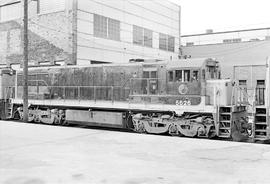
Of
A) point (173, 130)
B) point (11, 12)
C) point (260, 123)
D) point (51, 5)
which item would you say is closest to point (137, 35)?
point (51, 5)

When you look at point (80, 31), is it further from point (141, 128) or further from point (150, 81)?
point (141, 128)

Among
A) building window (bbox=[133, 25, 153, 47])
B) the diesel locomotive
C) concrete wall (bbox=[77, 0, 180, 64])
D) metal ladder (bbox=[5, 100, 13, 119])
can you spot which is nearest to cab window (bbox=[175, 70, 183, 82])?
the diesel locomotive

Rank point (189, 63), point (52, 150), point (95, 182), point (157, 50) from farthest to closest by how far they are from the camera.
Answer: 1. point (157, 50)
2. point (189, 63)
3. point (52, 150)
4. point (95, 182)

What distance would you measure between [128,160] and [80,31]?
829 inches

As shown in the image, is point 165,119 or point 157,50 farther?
point 157,50

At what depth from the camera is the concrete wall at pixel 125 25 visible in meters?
27.5

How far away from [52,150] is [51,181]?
9.83 ft

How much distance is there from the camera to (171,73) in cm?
1299

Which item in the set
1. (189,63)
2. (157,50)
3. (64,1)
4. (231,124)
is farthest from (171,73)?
(157,50)

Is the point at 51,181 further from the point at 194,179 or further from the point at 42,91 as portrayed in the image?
the point at 42,91

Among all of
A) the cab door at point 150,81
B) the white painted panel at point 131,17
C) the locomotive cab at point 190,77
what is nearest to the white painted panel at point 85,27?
the white painted panel at point 131,17

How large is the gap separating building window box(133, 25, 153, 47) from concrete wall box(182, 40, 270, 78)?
23.5 ft

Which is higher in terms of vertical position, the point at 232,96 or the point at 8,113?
the point at 232,96

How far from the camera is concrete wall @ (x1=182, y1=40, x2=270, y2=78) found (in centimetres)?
3547
